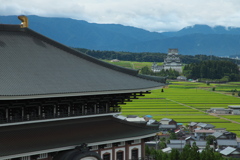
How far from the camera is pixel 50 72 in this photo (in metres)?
15.2

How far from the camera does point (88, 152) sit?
13852 millimetres

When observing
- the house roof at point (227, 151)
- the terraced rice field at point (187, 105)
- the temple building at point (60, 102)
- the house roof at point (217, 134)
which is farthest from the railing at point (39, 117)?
the terraced rice field at point (187, 105)

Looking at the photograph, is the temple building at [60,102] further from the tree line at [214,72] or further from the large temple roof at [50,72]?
the tree line at [214,72]

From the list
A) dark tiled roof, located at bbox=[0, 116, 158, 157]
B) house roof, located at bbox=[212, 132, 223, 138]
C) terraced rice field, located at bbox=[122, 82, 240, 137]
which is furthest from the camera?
terraced rice field, located at bbox=[122, 82, 240, 137]

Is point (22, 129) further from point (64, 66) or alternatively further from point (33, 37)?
point (33, 37)

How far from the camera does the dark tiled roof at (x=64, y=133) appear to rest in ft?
43.2

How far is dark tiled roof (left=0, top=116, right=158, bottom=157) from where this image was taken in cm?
1318

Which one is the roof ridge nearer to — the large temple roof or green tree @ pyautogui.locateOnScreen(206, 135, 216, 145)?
the large temple roof

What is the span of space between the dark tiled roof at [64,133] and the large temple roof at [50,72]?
1.65m

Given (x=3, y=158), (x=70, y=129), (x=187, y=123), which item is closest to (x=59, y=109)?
(x=70, y=129)

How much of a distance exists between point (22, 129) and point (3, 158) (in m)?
2.24

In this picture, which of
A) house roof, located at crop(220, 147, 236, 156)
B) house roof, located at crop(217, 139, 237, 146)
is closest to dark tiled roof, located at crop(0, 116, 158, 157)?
house roof, located at crop(220, 147, 236, 156)

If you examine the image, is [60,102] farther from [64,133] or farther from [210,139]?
[210,139]

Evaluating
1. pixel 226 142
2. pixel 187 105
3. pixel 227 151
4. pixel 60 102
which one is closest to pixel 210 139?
pixel 226 142
